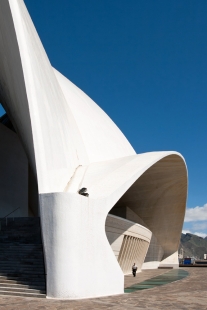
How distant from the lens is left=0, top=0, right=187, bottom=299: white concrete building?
1145 cm

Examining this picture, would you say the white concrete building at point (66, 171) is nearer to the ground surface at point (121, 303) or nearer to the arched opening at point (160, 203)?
the arched opening at point (160, 203)

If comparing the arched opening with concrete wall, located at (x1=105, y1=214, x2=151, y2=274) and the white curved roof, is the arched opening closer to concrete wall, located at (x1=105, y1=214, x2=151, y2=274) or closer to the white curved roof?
the white curved roof

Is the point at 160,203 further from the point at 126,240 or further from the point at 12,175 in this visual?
the point at 12,175

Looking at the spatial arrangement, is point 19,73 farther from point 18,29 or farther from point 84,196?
point 84,196

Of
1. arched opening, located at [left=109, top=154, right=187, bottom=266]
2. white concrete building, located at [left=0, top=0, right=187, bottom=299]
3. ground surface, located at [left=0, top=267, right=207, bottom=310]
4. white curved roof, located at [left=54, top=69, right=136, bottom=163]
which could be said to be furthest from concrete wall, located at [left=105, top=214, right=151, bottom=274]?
ground surface, located at [left=0, top=267, right=207, bottom=310]

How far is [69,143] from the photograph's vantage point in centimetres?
1658

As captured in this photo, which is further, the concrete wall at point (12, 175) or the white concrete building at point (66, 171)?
the concrete wall at point (12, 175)

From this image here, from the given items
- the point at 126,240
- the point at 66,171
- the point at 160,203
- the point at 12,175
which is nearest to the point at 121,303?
the point at 66,171

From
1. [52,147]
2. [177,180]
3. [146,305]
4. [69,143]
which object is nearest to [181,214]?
[177,180]

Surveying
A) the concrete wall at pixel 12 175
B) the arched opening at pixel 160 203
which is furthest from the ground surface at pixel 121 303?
the concrete wall at pixel 12 175

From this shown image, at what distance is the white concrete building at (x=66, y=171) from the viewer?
11.4 metres

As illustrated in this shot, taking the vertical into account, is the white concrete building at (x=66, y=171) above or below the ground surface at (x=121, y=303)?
above

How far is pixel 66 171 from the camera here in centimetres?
1480

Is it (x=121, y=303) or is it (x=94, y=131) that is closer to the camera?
(x=121, y=303)
